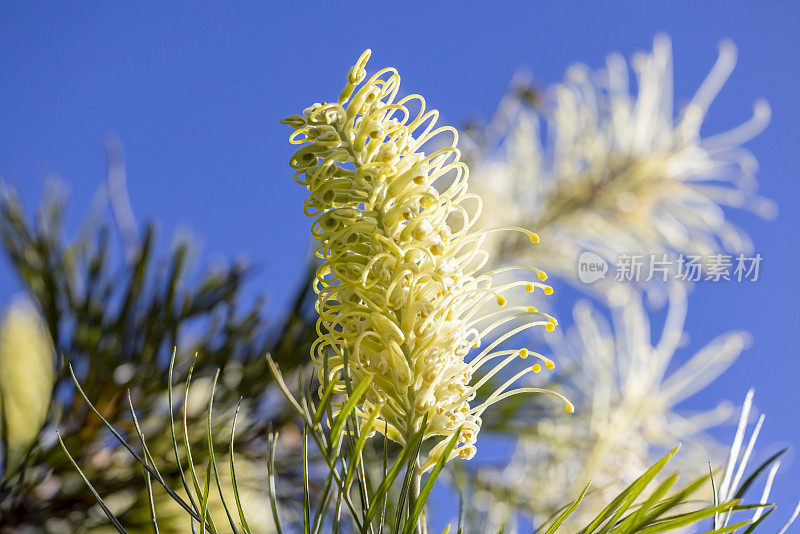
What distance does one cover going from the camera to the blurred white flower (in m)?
0.67

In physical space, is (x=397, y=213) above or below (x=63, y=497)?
above

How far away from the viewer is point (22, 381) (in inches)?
42.4

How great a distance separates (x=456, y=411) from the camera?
1.38 feet

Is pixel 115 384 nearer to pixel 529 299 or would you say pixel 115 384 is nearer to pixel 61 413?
pixel 61 413

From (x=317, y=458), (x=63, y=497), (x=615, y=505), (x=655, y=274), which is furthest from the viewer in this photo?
(x=655, y=274)

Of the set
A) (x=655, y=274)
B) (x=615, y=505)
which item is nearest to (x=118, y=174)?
(x=615, y=505)

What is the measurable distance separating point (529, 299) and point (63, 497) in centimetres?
122
